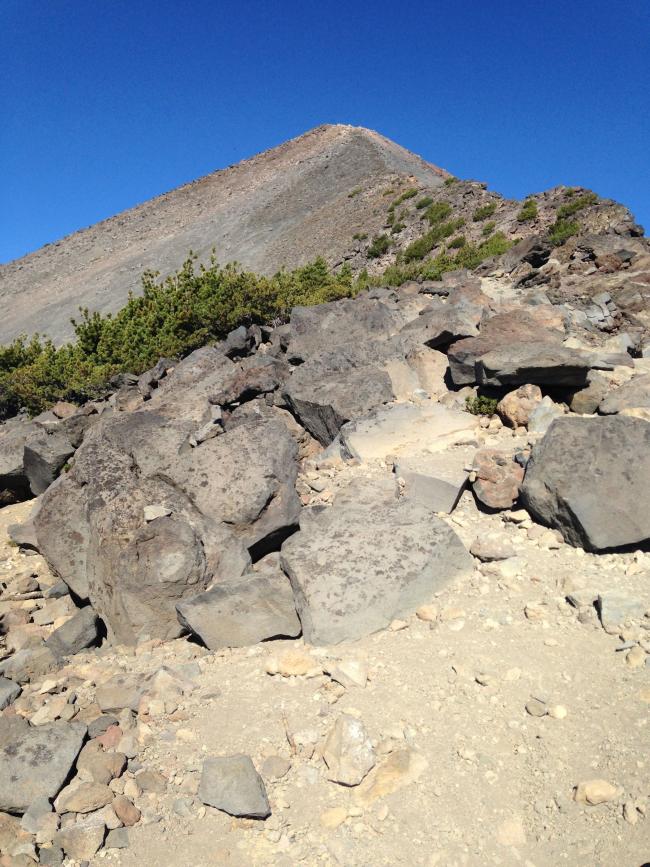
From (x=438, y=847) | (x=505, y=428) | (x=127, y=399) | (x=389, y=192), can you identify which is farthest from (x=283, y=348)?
(x=389, y=192)

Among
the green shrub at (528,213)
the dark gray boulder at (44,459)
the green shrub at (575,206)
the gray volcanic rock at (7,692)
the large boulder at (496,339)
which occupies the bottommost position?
the gray volcanic rock at (7,692)

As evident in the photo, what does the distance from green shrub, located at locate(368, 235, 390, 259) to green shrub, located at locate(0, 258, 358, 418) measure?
11.6 metres

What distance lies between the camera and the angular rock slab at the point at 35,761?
3641 mm

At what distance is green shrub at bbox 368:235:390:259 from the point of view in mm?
27172

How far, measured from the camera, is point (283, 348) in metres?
11.0

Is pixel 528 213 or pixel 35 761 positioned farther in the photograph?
pixel 528 213

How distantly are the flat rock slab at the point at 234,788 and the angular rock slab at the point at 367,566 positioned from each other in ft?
3.91

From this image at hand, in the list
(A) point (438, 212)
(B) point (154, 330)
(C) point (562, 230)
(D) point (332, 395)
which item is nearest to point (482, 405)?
(D) point (332, 395)

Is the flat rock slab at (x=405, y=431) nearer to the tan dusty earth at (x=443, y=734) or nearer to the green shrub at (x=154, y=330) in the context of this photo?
the tan dusty earth at (x=443, y=734)

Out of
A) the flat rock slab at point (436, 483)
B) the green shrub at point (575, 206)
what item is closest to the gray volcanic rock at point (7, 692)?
the flat rock slab at point (436, 483)

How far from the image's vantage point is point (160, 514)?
→ 5750 mm

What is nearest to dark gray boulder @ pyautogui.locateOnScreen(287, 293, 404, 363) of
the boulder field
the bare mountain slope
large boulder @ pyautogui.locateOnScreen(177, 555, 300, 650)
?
the boulder field

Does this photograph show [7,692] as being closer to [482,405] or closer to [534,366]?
[482,405]

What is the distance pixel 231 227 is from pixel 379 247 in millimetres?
18125
